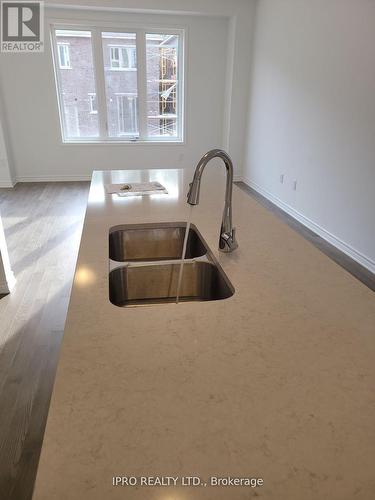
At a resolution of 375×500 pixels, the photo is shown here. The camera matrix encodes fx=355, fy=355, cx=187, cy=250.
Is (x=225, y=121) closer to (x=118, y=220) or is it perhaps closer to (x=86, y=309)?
(x=118, y=220)

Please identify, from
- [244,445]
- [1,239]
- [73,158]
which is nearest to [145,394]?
[244,445]

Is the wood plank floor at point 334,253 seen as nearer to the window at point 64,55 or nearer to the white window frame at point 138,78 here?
the white window frame at point 138,78

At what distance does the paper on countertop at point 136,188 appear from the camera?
6.26 ft

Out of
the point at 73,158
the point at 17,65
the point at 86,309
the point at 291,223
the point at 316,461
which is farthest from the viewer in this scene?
the point at 73,158

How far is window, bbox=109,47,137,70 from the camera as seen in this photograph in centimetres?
550

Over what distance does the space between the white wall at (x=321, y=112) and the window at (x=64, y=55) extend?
9.37 ft

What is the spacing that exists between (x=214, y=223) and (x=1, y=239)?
183 cm

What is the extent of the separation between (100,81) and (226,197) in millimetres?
5305

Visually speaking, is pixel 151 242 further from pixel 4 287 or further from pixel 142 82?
pixel 142 82

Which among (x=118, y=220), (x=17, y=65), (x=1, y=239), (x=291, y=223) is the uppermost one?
(x=17, y=65)

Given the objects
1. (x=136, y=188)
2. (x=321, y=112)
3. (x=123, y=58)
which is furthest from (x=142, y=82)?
(x=136, y=188)

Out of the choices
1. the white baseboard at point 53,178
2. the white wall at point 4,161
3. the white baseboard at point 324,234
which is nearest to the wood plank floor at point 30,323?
the white wall at point 4,161

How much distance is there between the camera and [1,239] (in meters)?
2.59

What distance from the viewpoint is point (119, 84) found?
5660 mm
